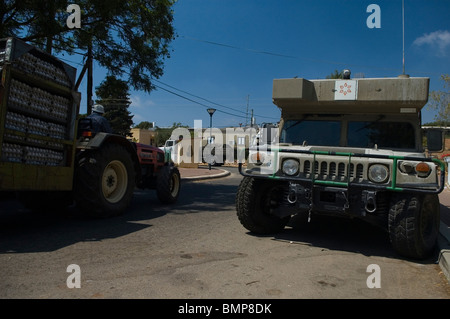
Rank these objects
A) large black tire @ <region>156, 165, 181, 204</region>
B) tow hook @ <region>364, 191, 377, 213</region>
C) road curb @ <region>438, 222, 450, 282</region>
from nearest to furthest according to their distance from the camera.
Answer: road curb @ <region>438, 222, 450, 282</region>, tow hook @ <region>364, 191, 377, 213</region>, large black tire @ <region>156, 165, 181, 204</region>

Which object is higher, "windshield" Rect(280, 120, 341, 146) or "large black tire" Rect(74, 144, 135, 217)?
"windshield" Rect(280, 120, 341, 146)

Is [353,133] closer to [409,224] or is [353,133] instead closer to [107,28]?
[409,224]

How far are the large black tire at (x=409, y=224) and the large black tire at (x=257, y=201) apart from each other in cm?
153

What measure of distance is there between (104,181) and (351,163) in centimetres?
424

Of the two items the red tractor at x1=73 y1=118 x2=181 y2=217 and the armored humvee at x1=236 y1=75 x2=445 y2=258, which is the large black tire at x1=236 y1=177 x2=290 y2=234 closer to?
the armored humvee at x1=236 y1=75 x2=445 y2=258

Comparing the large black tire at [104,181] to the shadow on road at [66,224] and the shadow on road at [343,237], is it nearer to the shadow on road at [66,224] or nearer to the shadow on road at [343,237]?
the shadow on road at [66,224]

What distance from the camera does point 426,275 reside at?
4.05 m

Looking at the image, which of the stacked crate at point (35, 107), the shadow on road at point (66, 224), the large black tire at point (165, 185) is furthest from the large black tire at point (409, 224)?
the large black tire at point (165, 185)

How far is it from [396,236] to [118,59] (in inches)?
393

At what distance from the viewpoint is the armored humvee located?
434 cm

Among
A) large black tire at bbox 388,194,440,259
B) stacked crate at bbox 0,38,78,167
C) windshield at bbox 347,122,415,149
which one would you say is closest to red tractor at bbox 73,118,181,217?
stacked crate at bbox 0,38,78,167

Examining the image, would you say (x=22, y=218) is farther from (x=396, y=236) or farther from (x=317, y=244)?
(x=396, y=236)

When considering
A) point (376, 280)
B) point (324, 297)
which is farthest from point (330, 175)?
point (324, 297)

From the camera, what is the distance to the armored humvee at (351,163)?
4340 millimetres
